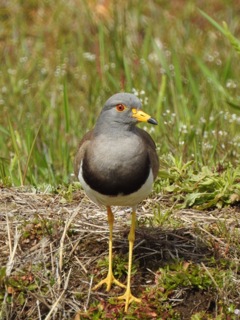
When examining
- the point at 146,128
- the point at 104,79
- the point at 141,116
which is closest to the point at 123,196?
the point at 141,116

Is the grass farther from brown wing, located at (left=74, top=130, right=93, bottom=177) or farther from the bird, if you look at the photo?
brown wing, located at (left=74, top=130, right=93, bottom=177)

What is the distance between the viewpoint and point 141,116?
5145 mm

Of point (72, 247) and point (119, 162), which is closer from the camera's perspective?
point (119, 162)

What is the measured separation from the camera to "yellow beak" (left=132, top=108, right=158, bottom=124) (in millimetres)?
5133

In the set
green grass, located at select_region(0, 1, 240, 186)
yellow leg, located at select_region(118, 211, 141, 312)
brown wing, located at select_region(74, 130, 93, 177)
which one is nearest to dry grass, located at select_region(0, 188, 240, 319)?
yellow leg, located at select_region(118, 211, 141, 312)

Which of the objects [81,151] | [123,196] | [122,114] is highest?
[122,114]

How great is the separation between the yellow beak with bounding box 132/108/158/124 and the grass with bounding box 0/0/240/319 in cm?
87

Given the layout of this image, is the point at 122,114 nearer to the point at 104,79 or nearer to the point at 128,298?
the point at 128,298

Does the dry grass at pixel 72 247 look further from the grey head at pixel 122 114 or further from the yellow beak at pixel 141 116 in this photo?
the yellow beak at pixel 141 116

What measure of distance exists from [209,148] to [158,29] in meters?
3.38

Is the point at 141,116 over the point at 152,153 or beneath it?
over

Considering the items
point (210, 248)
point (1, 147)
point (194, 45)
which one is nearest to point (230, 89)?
point (194, 45)

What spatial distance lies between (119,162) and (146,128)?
2.51 meters

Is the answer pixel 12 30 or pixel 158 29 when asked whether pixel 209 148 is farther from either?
pixel 12 30
